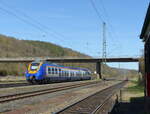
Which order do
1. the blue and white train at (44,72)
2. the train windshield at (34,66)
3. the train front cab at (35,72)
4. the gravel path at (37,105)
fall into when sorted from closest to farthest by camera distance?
the gravel path at (37,105) < the train front cab at (35,72) < the blue and white train at (44,72) < the train windshield at (34,66)

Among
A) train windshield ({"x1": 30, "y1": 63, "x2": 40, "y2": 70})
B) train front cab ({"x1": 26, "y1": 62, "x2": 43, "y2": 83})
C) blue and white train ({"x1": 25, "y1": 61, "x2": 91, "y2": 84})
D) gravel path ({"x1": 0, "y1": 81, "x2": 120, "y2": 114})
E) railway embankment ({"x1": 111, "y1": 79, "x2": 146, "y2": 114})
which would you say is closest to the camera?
railway embankment ({"x1": 111, "y1": 79, "x2": 146, "y2": 114})

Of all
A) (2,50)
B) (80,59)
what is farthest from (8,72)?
(2,50)

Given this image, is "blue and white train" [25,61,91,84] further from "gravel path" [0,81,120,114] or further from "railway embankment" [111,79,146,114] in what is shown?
"railway embankment" [111,79,146,114]

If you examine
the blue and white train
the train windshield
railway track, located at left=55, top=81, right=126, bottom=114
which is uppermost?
the train windshield

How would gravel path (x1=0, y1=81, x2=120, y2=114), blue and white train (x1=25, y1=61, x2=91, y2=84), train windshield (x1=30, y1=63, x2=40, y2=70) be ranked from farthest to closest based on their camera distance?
train windshield (x1=30, y1=63, x2=40, y2=70)
blue and white train (x1=25, y1=61, x2=91, y2=84)
gravel path (x1=0, y1=81, x2=120, y2=114)

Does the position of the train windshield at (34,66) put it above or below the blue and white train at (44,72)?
above

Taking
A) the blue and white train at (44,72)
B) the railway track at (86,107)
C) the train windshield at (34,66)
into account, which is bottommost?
the railway track at (86,107)

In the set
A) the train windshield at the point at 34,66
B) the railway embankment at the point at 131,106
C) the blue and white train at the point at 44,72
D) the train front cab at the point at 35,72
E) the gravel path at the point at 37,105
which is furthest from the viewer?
the train windshield at the point at 34,66

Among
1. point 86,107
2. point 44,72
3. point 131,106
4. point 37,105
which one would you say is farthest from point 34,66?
point 131,106

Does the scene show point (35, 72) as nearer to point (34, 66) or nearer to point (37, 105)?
point (34, 66)

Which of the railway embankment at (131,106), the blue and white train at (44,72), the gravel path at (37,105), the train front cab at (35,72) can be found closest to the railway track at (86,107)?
the gravel path at (37,105)

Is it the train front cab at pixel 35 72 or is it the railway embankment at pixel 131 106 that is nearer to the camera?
the railway embankment at pixel 131 106

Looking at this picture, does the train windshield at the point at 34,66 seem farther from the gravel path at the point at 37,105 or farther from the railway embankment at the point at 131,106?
the railway embankment at the point at 131,106

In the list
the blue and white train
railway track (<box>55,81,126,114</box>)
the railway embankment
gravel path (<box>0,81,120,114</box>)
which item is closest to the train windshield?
the blue and white train
